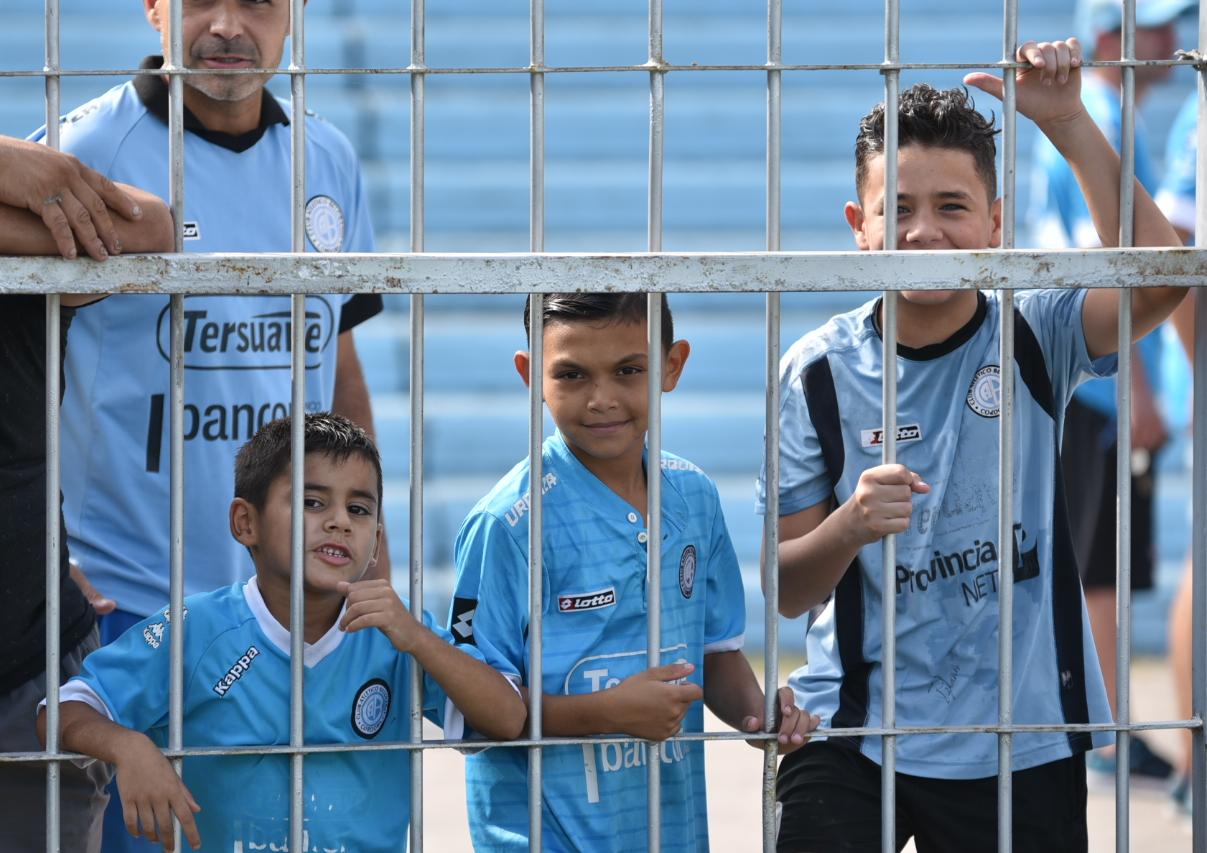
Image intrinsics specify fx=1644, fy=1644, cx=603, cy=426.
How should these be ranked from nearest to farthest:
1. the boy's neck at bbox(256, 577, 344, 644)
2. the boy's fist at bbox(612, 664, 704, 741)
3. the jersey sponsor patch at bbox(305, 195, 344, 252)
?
1. the boy's fist at bbox(612, 664, 704, 741)
2. the boy's neck at bbox(256, 577, 344, 644)
3. the jersey sponsor patch at bbox(305, 195, 344, 252)

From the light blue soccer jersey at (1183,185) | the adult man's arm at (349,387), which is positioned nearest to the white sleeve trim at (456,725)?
the adult man's arm at (349,387)

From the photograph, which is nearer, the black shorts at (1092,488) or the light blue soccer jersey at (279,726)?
the light blue soccer jersey at (279,726)

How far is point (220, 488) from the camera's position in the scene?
2.78 m

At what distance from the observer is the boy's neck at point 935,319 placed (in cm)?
245

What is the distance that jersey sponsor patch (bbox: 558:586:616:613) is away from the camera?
2.27 m

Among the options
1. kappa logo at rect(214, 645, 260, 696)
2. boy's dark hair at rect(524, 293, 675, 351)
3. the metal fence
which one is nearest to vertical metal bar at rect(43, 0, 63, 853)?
the metal fence

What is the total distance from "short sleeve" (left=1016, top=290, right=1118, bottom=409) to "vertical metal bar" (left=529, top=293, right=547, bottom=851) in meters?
0.85

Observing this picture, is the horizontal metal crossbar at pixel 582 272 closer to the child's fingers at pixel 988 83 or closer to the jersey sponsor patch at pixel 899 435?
the child's fingers at pixel 988 83

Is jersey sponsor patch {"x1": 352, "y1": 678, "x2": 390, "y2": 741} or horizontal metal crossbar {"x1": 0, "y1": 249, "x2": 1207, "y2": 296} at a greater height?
horizontal metal crossbar {"x1": 0, "y1": 249, "x2": 1207, "y2": 296}

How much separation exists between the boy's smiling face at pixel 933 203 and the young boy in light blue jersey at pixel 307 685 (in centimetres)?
82

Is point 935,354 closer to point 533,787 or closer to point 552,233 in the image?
point 533,787

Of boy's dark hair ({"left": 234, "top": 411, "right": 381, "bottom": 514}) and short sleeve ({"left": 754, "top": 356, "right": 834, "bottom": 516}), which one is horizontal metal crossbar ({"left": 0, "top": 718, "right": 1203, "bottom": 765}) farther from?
short sleeve ({"left": 754, "top": 356, "right": 834, "bottom": 516})

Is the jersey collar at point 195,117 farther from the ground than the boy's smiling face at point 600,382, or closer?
farther from the ground

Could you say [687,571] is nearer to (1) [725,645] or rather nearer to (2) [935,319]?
(1) [725,645]
